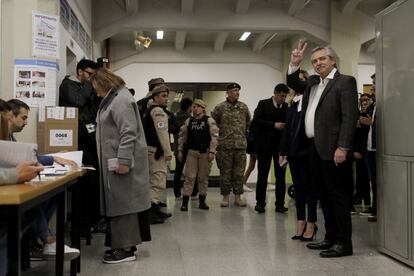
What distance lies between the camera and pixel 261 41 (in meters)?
9.20

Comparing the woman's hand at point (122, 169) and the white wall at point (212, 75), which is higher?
the white wall at point (212, 75)

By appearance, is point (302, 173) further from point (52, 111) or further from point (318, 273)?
point (52, 111)

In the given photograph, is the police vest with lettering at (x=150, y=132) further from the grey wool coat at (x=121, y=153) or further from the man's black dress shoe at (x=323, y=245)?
the man's black dress shoe at (x=323, y=245)

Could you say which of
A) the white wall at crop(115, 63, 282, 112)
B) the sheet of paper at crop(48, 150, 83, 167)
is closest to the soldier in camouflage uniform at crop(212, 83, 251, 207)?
the sheet of paper at crop(48, 150, 83, 167)

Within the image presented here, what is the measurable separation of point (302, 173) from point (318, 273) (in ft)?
3.56

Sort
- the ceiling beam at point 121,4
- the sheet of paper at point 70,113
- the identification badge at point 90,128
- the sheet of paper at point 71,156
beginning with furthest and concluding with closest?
the ceiling beam at point 121,4, the identification badge at point 90,128, the sheet of paper at point 70,113, the sheet of paper at point 71,156

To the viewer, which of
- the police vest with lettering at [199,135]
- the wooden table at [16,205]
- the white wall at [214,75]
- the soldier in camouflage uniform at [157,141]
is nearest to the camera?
the wooden table at [16,205]

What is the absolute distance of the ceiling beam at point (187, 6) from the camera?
21.2 ft

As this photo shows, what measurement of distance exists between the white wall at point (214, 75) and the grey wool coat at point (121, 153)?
664cm

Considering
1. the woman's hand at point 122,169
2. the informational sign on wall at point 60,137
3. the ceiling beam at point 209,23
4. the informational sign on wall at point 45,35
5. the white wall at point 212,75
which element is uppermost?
the ceiling beam at point 209,23

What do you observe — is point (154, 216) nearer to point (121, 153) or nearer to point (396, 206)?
point (121, 153)

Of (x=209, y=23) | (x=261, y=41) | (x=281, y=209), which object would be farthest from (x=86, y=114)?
(x=261, y=41)

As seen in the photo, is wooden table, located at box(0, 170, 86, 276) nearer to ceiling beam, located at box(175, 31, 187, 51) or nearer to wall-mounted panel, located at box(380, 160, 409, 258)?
wall-mounted panel, located at box(380, 160, 409, 258)

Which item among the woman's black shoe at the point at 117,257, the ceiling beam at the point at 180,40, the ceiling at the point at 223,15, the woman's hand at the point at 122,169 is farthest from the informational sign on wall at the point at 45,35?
the ceiling beam at the point at 180,40
